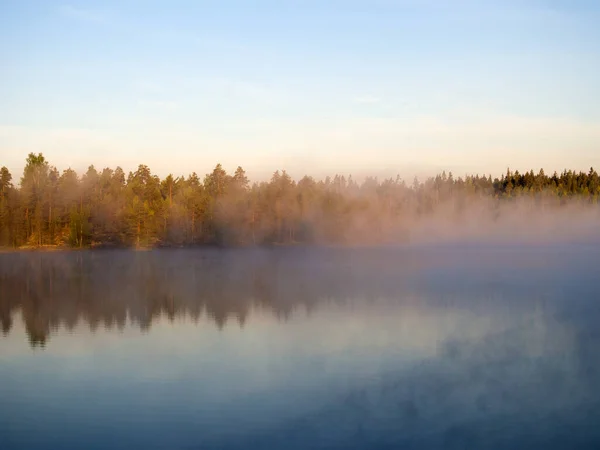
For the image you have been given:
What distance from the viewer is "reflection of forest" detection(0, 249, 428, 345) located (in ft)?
160

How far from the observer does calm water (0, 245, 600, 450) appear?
22328 millimetres

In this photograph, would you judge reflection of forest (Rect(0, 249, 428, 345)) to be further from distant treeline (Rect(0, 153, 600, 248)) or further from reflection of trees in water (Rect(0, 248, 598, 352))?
distant treeline (Rect(0, 153, 600, 248))

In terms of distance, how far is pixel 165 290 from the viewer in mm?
66312

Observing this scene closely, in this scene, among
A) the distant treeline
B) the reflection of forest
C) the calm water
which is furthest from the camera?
the distant treeline

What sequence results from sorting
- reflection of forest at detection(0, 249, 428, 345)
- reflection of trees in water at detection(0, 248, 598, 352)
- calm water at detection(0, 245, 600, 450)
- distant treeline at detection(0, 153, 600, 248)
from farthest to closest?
distant treeline at detection(0, 153, 600, 248), reflection of trees in water at detection(0, 248, 598, 352), reflection of forest at detection(0, 249, 428, 345), calm water at detection(0, 245, 600, 450)

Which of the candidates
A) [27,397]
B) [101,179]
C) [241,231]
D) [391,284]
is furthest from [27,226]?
[27,397]

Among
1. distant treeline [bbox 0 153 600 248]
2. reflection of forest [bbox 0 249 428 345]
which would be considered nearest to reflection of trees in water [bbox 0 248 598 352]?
reflection of forest [bbox 0 249 428 345]

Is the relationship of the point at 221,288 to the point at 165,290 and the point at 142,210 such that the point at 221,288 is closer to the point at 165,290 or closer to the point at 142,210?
the point at 165,290

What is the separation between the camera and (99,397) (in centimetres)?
2636

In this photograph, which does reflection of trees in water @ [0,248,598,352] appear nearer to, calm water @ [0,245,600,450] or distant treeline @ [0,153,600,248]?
calm water @ [0,245,600,450]

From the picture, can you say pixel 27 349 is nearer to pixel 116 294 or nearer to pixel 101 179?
pixel 116 294

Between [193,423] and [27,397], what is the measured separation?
8244 mm

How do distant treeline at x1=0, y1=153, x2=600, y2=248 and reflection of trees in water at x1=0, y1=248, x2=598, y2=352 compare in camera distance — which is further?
distant treeline at x1=0, y1=153, x2=600, y2=248

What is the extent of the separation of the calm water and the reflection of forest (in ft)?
1.45
